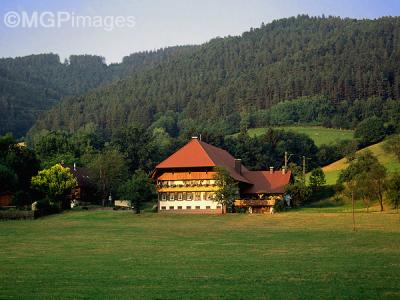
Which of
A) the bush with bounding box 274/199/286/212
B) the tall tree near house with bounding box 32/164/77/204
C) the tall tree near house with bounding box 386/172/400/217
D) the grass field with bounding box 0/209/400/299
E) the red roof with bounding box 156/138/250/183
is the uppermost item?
the red roof with bounding box 156/138/250/183

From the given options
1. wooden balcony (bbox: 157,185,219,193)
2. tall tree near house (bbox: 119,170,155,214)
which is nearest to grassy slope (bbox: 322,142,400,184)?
wooden balcony (bbox: 157,185,219,193)

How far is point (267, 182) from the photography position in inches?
3204

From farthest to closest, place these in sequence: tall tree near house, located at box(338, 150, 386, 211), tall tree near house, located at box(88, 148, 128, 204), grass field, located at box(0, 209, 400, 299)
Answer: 1. tall tree near house, located at box(88, 148, 128, 204)
2. tall tree near house, located at box(338, 150, 386, 211)
3. grass field, located at box(0, 209, 400, 299)

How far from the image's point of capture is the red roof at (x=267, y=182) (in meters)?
78.9

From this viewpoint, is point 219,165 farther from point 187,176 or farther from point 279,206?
point 279,206

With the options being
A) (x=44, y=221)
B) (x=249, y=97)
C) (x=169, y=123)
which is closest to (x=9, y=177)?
(x=44, y=221)

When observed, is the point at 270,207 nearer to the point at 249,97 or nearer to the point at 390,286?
the point at 390,286

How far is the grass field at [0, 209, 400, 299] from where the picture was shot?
63.7 feet

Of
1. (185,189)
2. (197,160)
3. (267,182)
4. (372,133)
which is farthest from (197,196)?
(372,133)

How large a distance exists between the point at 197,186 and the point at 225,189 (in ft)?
23.0

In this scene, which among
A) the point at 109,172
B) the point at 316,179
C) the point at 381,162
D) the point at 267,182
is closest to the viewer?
the point at 316,179

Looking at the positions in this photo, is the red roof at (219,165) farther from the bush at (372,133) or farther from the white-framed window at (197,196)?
the bush at (372,133)

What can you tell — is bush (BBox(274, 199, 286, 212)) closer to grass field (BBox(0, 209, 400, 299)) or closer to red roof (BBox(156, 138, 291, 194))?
red roof (BBox(156, 138, 291, 194))

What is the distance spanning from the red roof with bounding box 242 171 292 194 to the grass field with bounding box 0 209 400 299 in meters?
25.8
